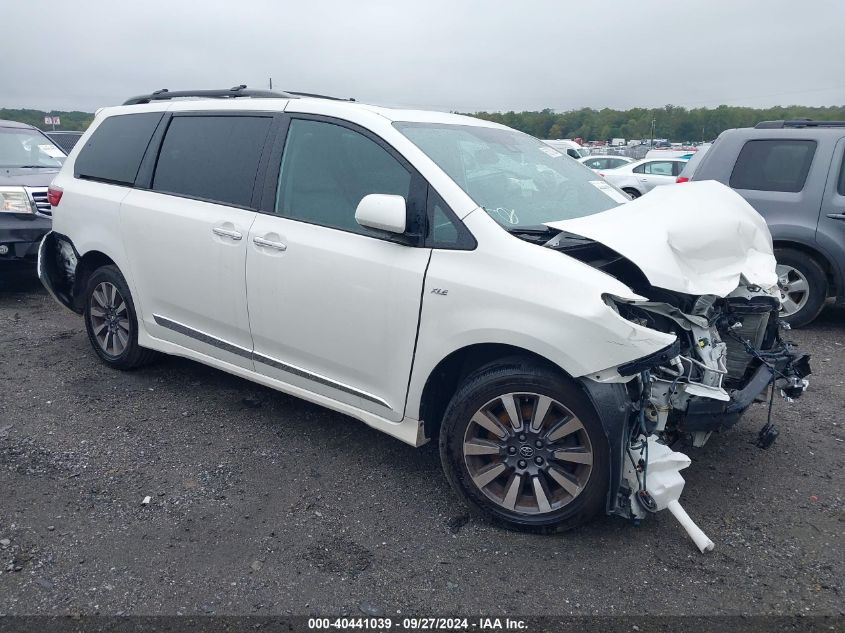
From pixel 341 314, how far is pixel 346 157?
2.76 feet

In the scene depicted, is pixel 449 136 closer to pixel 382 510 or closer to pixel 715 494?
pixel 382 510

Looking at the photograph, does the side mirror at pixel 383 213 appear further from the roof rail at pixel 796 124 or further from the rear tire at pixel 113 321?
the roof rail at pixel 796 124

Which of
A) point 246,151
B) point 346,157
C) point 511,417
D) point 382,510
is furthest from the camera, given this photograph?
point 246,151

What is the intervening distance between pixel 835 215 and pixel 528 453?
478 centimetres

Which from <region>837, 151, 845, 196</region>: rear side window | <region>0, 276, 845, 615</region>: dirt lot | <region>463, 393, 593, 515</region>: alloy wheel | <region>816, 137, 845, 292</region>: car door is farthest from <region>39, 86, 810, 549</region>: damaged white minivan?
<region>837, 151, 845, 196</region>: rear side window

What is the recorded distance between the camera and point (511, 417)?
3170mm

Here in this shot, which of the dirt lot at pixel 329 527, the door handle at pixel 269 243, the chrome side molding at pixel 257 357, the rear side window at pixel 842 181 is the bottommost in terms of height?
the dirt lot at pixel 329 527

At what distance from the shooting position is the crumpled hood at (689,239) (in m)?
3.15

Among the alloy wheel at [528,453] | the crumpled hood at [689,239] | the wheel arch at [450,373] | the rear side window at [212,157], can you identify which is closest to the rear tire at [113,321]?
the rear side window at [212,157]

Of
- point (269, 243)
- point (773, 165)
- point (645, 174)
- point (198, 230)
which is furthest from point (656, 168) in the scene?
point (269, 243)

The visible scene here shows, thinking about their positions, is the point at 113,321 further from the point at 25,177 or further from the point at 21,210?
the point at 25,177

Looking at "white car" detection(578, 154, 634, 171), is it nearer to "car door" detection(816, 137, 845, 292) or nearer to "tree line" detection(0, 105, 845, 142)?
"car door" detection(816, 137, 845, 292)

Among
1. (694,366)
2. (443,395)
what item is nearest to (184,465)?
(443,395)

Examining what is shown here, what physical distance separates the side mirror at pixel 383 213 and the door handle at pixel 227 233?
38.3 inches
